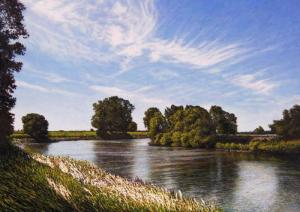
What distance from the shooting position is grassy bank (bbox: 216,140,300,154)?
3314 inches

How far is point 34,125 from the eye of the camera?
519 feet

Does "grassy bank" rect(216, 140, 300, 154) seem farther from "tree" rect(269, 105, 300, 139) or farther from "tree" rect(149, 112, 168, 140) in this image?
"tree" rect(149, 112, 168, 140)

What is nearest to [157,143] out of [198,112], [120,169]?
[198,112]

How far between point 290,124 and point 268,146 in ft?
26.8

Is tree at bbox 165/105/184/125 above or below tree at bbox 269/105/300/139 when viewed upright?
above

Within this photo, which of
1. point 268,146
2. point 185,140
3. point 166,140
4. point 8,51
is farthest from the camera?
point 166,140

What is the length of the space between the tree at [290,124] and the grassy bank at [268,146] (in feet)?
13.6

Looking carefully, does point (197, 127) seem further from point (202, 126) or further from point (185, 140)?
point (185, 140)

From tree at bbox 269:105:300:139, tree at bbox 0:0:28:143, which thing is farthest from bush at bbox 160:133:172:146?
tree at bbox 0:0:28:143

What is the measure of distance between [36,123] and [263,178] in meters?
124

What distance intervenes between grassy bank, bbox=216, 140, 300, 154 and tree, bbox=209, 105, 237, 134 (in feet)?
53.9

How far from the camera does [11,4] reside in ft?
127

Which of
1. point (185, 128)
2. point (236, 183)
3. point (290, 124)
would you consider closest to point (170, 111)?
point (185, 128)

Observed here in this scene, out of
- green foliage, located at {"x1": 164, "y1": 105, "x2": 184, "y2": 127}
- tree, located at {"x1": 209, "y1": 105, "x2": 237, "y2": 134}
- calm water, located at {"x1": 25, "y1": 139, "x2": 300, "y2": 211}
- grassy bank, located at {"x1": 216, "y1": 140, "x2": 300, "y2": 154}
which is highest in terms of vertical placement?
green foliage, located at {"x1": 164, "y1": 105, "x2": 184, "y2": 127}
